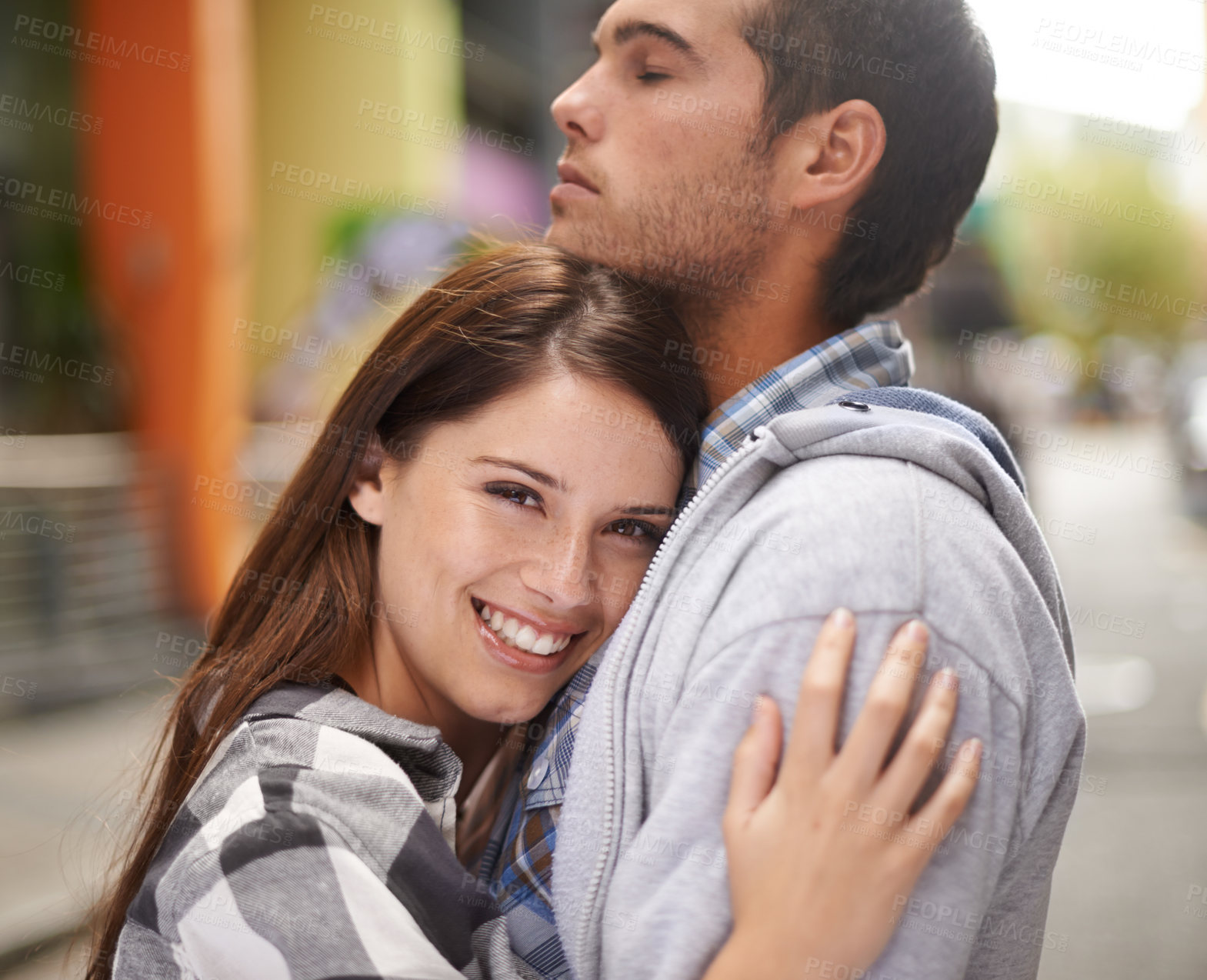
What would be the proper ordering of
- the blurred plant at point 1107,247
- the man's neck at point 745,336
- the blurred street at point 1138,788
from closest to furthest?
the man's neck at point 745,336 < the blurred street at point 1138,788 < the blurred plant at point 1107,247

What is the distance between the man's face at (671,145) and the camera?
1.96 m

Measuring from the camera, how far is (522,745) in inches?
81.4

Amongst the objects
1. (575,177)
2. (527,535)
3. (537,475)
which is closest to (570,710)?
(527,535)

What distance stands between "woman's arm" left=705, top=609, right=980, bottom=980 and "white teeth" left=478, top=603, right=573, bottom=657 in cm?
55

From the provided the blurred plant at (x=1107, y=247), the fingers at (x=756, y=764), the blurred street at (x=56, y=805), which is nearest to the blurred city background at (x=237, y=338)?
the blurred street at (x=56, y=805)

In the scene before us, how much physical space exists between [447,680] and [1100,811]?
17.3 ft

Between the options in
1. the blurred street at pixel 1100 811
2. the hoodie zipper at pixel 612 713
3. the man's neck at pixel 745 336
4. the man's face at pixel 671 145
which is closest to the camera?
the hoodie zipper at pixel 612 713

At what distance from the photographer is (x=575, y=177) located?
209 centimetres

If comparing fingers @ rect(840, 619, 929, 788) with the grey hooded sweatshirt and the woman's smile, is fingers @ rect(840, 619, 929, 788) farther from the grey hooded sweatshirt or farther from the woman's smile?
the woman's smile

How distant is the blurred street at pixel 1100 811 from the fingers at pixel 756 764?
4.80 feet

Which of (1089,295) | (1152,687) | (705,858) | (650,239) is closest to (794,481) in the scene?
(705,858)

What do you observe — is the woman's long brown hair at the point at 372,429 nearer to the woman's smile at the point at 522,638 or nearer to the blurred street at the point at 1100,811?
the woman's smile at the point at 522,638

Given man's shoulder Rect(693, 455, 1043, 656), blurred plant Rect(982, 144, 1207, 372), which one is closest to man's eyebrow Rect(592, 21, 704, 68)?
man's shoulder Rect(693, 455, 1043, 656)

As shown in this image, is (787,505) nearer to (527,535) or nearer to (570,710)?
(527,535)
